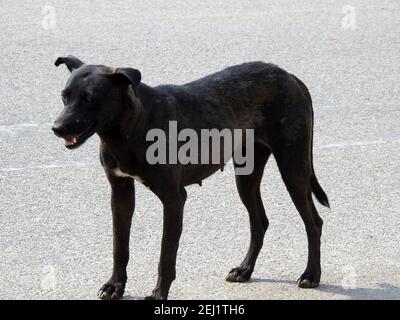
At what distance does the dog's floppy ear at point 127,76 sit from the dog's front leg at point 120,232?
0.73 meters

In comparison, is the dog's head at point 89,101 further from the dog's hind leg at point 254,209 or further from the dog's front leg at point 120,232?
the dog's hind leg at point 254,209

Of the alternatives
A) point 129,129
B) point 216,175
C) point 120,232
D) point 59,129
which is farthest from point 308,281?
point 216,175

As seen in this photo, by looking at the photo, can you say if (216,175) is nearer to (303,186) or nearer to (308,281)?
(303,186)

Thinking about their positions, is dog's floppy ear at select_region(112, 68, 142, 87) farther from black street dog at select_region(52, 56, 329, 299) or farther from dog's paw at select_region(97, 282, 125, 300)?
dog's paw at select_region(97, 282, 125, 300)

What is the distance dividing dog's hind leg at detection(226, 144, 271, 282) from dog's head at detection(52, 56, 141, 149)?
1326 millimetres

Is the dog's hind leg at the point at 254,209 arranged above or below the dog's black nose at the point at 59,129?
below

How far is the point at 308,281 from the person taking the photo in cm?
629

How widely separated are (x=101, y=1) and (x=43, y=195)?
543 centimetres

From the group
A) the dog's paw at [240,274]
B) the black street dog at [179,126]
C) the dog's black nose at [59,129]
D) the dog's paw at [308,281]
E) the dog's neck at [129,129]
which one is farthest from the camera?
the dog's paw at [240,274]

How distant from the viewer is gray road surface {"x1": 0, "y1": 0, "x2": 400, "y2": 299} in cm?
651

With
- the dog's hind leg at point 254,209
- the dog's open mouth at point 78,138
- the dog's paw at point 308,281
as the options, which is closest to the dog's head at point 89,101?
the dog's open mouth at point 78,138

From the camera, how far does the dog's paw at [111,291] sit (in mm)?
6000
